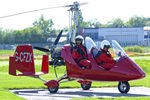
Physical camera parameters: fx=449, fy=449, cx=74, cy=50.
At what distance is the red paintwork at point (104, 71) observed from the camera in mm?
17469

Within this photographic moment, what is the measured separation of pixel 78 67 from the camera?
18469 millimetres

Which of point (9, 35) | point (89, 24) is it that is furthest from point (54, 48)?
point (89, 24)

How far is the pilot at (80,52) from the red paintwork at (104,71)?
0.17 m

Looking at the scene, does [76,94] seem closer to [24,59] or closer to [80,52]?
[80,52]

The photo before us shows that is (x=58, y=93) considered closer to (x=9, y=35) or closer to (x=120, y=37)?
(x=120, y=37)

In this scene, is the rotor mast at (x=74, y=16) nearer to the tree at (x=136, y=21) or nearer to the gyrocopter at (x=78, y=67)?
the gyrocopter at (x=78, y=67)

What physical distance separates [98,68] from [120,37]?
92675 mm

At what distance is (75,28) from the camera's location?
18.5 m

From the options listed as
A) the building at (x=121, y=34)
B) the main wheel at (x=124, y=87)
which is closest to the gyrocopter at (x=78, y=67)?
the main wheel at (x=124, y=87)

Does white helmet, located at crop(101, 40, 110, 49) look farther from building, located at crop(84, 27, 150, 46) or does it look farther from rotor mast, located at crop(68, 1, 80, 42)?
building, located at crop(84, 27, 150, 46)

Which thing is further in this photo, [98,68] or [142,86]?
[142,86]

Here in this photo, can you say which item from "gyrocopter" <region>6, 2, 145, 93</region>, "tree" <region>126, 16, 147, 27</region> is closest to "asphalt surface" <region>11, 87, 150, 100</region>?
"gyrocopter" <region>6, 2, 145, 93</region>

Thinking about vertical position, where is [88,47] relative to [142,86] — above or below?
above

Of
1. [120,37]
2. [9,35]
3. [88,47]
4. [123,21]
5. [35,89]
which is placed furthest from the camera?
[123,21]
